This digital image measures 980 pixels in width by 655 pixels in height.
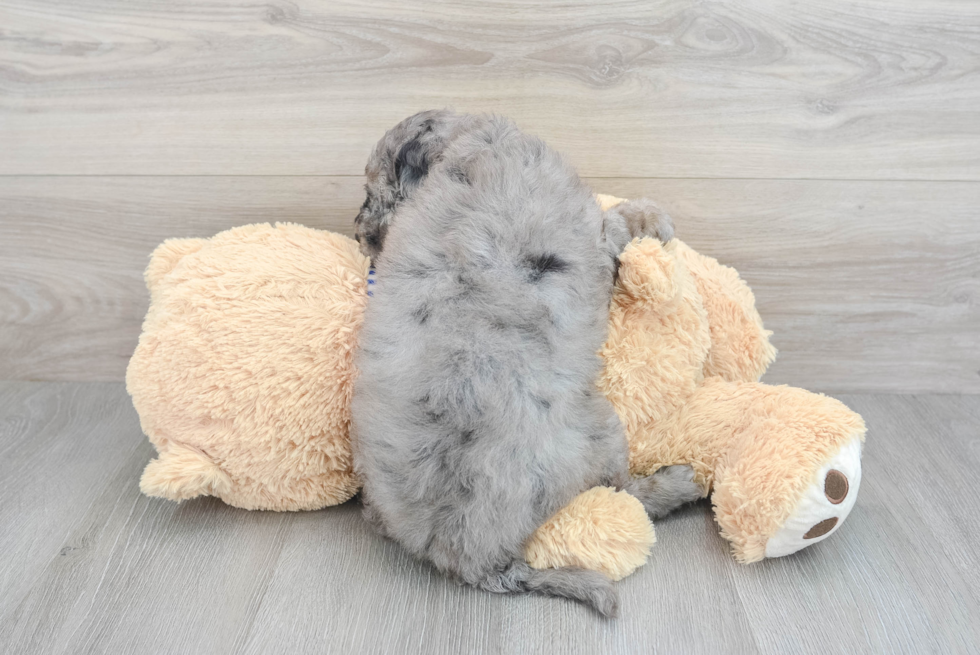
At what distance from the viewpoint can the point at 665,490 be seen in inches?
38.9

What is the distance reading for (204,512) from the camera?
3.42 ft

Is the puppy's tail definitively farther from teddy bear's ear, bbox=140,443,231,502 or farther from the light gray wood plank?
the light gray wood plank

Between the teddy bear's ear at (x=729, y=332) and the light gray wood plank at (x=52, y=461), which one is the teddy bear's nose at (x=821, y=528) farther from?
the light gray wood plank at (x=52, y=461)

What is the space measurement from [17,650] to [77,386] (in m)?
0.66

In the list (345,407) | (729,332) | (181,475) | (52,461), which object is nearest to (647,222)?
(729,332)

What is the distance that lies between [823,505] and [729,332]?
0.30m

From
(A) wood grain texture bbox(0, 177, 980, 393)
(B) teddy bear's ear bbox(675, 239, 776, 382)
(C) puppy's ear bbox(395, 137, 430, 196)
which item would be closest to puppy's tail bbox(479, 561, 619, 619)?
(B) teddy bear's ear bbox(675, 239, 776, 382)

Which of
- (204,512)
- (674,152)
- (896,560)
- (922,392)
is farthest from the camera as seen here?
(922,392)

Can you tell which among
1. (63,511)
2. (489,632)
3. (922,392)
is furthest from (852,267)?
(63,511)

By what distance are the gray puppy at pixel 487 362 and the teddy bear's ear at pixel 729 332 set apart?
0.83 ft

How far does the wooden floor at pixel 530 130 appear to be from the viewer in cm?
93

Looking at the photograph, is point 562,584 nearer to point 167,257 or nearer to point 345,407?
point 345,407

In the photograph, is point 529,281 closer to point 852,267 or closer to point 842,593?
point 842,593

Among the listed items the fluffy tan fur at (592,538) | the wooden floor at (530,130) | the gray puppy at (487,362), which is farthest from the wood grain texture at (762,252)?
the fluffy tan fur at (592,538)
